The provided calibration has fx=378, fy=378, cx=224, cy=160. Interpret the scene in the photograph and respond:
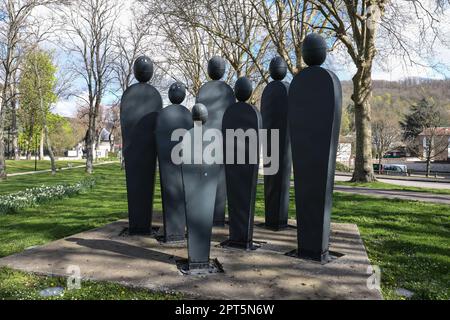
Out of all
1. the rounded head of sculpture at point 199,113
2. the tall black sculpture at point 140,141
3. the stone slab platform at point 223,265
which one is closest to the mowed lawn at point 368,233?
the stone slab platform at point 223,265

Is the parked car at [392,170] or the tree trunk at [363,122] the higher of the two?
the tree trunk at [363,122]

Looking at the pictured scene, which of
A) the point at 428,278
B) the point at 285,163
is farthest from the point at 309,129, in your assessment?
the point at 428,278

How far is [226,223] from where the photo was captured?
7.98m

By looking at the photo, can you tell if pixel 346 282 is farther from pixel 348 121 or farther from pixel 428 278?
pixel 348 121

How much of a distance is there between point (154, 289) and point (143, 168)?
3055mm

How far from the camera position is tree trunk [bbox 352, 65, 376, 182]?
14.9 meters

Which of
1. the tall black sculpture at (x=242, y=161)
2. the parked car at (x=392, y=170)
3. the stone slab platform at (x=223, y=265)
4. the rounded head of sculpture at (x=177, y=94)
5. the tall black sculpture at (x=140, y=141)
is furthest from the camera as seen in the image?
the parked car at (x=392, y=170)

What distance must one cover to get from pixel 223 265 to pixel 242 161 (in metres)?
1.63

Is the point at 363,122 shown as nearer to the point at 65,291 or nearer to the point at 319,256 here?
the point at 319,256

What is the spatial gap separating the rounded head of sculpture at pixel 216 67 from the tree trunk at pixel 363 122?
9581 millimetres

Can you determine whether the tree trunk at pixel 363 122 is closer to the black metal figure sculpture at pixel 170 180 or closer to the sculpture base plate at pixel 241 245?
the black metal figure sculpture at pixel 170 180

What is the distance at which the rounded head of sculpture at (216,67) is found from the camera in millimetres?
6633

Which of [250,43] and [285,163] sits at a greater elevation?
[250,43]

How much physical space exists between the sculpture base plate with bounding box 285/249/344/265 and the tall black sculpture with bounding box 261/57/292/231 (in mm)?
1653
